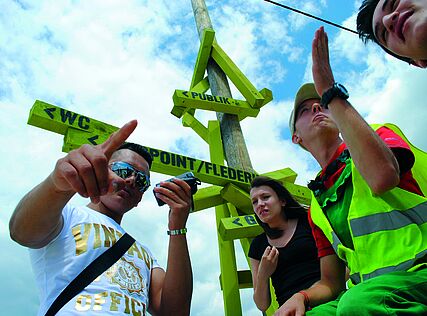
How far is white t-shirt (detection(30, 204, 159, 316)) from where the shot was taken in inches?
60.4

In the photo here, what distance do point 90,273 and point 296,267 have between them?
1.09 metres

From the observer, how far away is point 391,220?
131cm

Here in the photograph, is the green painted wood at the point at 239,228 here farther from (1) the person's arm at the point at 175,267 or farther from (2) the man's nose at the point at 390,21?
(2) the man's nose at the point at 390,21

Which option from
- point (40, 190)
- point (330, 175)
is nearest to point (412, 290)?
point (330, 175)

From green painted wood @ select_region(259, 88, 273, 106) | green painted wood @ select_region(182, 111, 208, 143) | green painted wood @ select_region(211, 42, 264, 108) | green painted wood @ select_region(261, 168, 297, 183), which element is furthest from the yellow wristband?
green painted wood @ select_region(259, 88, 273, 106)

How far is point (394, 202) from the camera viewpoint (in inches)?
A: 52.9

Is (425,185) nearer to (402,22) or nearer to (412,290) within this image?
(412,290)

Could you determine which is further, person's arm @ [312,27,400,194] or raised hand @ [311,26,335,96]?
raised hand @ [311,26,335,96]

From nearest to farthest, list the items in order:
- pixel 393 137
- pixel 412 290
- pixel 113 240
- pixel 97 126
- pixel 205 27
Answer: pixel 412 290 → pixel 393 137 → pixel 113 240 → pixel 97 126 → pixel 205 27

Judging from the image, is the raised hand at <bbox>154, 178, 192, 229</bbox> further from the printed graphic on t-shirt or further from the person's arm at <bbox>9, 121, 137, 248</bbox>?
the person's arm at <bbox>9, 121, 137, 248</bbox>

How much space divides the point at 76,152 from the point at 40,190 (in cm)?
36

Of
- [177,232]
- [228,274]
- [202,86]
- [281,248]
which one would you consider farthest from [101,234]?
[202,86]

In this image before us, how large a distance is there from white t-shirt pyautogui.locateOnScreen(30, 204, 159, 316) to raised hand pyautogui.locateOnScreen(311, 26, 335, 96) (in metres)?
1.08

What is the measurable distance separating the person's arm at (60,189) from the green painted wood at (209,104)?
2.47 meters
